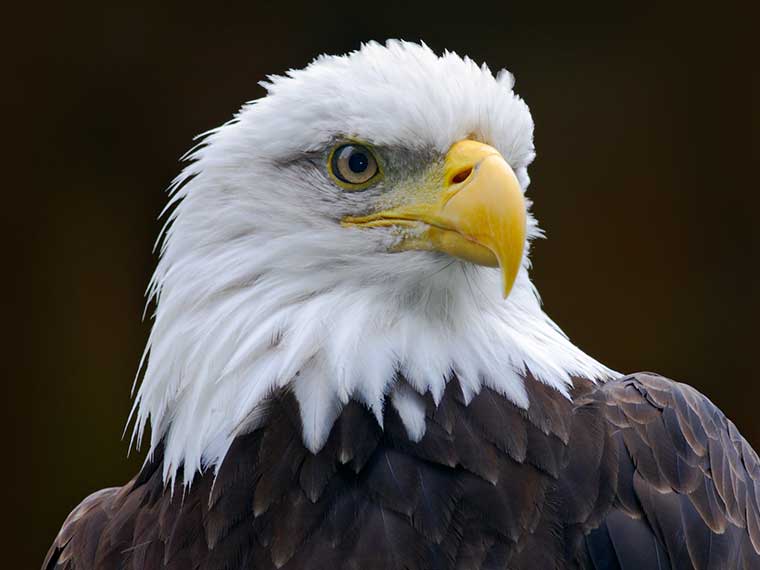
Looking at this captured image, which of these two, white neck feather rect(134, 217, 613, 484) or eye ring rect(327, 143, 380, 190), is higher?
eye ring rect(327, 143, 380, 190)

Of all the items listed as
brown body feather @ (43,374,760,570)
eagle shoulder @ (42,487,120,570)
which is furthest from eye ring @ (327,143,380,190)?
eagle shoulder @ (42,487,120,570)


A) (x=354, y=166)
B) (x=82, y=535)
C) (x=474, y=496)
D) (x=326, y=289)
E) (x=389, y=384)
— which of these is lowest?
(x=82, y=535)

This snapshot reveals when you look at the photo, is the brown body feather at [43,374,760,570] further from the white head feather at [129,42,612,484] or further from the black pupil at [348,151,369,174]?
the black pupil at [348,151,369,174]

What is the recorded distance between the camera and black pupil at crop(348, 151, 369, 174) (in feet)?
8.00

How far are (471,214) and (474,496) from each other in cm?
53

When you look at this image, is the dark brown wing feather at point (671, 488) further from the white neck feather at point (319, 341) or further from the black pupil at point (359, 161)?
the black pupil at point (359, 161)

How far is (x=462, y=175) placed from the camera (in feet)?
7.63

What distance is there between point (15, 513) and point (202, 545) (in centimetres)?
368

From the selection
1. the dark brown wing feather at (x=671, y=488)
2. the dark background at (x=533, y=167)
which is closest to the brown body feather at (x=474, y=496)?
the dark brown wing feather at (x=671, y=488)

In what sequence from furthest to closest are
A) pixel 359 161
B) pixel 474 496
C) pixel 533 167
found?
1. pixel 533 167
2. pixel 359 161
3. pixel 474 496

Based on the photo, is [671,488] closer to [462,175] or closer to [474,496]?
[474,496]

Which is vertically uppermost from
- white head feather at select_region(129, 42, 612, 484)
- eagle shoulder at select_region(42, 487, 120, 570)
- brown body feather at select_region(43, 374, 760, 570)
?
white head feather at select_region(129, 42, 612, 484)

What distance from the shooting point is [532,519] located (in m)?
2.22

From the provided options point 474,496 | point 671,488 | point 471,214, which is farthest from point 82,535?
point 671,488
